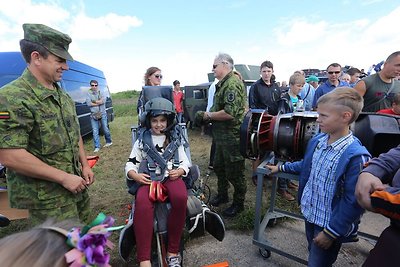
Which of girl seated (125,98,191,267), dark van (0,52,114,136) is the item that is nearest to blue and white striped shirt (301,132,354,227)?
girl seated (125,98,191,267)

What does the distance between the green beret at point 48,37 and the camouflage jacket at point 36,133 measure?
9.0 inches

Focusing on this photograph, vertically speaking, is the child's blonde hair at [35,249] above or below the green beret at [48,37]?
below

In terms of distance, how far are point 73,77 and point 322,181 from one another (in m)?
7.16


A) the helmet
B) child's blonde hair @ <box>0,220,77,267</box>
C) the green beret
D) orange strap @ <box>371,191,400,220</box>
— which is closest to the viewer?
child's blonde hair @ <box>0,220,77,267</box>

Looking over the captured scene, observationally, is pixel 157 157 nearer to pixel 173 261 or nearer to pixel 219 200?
pixel 173 261

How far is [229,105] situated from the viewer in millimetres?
2986

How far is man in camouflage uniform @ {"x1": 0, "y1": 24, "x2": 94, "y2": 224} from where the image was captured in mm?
1518

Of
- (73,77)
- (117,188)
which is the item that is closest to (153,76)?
(117,188)

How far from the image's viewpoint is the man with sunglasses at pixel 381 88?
296 centimetres

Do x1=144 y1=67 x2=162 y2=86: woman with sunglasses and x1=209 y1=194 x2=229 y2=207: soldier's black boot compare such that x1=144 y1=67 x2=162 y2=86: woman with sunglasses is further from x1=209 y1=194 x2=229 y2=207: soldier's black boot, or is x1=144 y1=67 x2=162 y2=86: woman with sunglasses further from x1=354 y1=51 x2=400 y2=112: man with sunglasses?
x1=354 y1=51 x2=400 y2=112: man with sunglasses

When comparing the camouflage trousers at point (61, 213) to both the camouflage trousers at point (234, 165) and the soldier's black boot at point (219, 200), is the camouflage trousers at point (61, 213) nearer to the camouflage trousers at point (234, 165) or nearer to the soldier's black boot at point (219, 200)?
the camouflage trousers at point (234, 165)

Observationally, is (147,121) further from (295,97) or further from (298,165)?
(295,97)

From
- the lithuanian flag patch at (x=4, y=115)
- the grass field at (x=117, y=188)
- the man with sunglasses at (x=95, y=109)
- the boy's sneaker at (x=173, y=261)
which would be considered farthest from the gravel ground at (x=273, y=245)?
the man with sunglasses at (x=95, y=109)

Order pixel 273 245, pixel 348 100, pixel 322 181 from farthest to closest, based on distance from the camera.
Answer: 1. pixel 273 245
2. pixel 322 181
3. pixel 348 100
